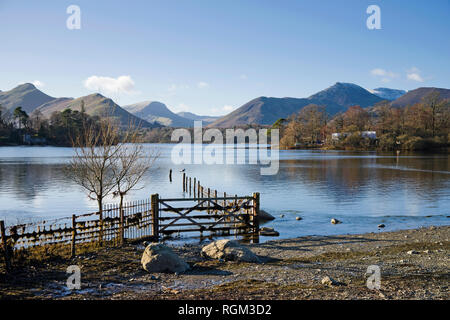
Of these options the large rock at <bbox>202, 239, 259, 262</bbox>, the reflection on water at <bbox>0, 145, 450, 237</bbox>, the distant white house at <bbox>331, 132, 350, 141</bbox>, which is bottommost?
the reflection on water at <bbox>0, 145, 450, 237</bbox>

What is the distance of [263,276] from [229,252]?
10.2 ft

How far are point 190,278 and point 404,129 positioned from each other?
14440cm

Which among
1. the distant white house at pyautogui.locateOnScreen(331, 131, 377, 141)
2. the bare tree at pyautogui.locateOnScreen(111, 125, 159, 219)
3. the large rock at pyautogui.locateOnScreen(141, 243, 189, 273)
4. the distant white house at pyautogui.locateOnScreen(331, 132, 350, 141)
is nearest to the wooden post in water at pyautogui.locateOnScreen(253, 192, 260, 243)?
the bare tree at pyautogui.locateOnScreen(111, 125, 159, 219)

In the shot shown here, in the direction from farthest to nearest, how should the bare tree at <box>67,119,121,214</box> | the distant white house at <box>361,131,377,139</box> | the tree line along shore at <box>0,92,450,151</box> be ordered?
the distant white house at <box>361,131,377,139</box>, the tree line along shore at <box>0,92,450,151</box>, the bare tree at <box>67,119,121,214</box>

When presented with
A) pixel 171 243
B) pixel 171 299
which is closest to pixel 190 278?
pixel 171 299

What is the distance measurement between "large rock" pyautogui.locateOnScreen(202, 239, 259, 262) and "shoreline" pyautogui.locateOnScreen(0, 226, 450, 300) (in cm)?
40

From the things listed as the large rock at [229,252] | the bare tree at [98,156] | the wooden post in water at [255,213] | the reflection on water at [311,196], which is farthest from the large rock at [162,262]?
the reflection on water at [311,196]

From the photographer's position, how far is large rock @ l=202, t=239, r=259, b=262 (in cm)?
1559

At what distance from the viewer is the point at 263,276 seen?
13039mm

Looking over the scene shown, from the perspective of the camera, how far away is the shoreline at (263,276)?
10766mm

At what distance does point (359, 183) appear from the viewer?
5219 centimetres

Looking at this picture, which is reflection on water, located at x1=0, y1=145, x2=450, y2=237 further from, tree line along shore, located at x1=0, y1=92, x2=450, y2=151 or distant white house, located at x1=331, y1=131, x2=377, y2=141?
distant white house, located at x1=331, y1=131, x2=377, y2=141

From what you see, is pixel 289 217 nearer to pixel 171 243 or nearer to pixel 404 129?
pixel 171 243
